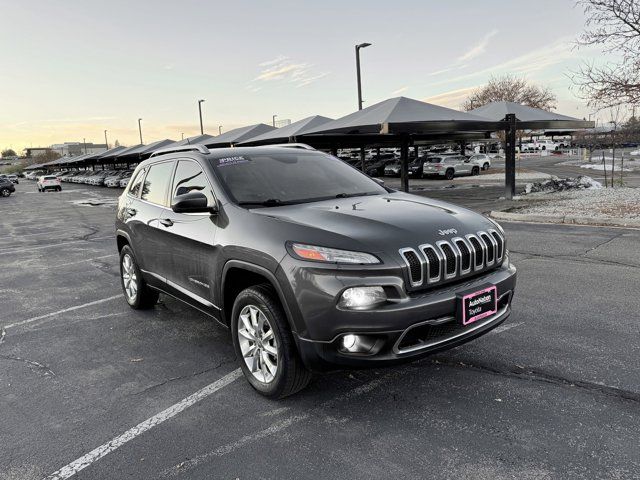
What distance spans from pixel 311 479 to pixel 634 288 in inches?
189

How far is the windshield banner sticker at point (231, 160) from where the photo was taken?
14.1 feet

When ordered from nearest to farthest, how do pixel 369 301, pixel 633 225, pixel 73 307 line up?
pixel 369 301
pixel 73 307
pixel 633 225

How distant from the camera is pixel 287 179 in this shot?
4371 millimetres

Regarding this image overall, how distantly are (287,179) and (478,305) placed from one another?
1.96 meters

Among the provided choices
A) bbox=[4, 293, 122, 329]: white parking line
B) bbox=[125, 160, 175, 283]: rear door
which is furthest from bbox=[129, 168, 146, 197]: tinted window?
bbox=[4, 293, 122, 329]: white parking line

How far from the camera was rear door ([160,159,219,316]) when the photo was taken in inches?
156

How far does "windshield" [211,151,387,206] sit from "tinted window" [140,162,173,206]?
2.81ft

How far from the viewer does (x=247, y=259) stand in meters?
3.45

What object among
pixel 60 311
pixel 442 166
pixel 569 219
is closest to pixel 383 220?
pixel 60 311

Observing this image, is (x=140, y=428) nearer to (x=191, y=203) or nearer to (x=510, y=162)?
(x=191, y=203)

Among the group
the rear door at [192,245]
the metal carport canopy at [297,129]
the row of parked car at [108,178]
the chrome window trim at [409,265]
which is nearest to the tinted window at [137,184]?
the rear door at [192,245]

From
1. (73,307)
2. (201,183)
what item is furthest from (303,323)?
(73,307)

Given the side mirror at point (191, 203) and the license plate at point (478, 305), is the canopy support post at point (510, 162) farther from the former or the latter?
the side mirror at point (191, 203)

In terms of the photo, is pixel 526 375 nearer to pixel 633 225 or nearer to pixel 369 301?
pixel 369 301
